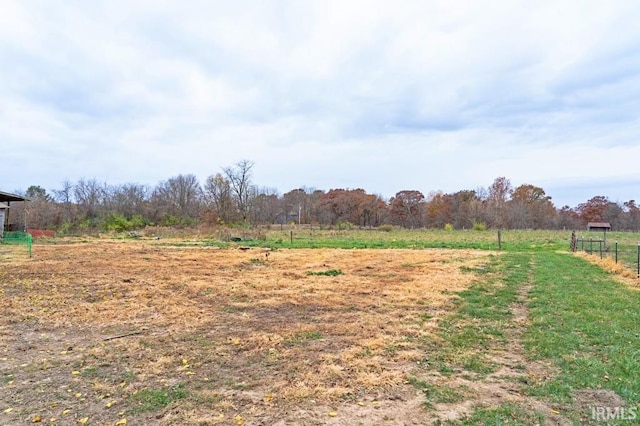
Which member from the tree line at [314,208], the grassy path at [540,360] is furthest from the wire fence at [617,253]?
the tree line at [314,208]

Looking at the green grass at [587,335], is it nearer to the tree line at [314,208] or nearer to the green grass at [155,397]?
the green grass at [155,397]

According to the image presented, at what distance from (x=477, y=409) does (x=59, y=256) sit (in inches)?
767

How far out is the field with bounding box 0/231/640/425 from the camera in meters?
3.67

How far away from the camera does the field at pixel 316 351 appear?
3670 mm

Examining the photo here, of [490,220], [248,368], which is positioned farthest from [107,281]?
[490,220]

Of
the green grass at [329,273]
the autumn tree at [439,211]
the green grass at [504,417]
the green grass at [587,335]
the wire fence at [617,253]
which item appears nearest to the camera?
the green grass at [504,417]

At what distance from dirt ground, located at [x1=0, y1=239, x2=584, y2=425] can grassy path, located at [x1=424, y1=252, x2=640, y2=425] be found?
5 centimetres

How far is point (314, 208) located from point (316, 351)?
6991 centimetres

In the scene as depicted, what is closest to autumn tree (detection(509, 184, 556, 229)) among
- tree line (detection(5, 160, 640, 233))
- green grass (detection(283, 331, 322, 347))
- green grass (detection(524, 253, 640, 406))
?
tree line (detection(5, 160, 640, 233))

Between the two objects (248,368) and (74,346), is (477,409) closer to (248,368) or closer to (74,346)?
(248,368)

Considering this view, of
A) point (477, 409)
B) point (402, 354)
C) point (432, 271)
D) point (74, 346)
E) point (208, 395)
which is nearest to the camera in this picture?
point (477, 409)

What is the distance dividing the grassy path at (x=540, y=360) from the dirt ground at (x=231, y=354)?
55 mm

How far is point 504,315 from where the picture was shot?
7.42 metres

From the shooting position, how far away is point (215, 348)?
552 cm
